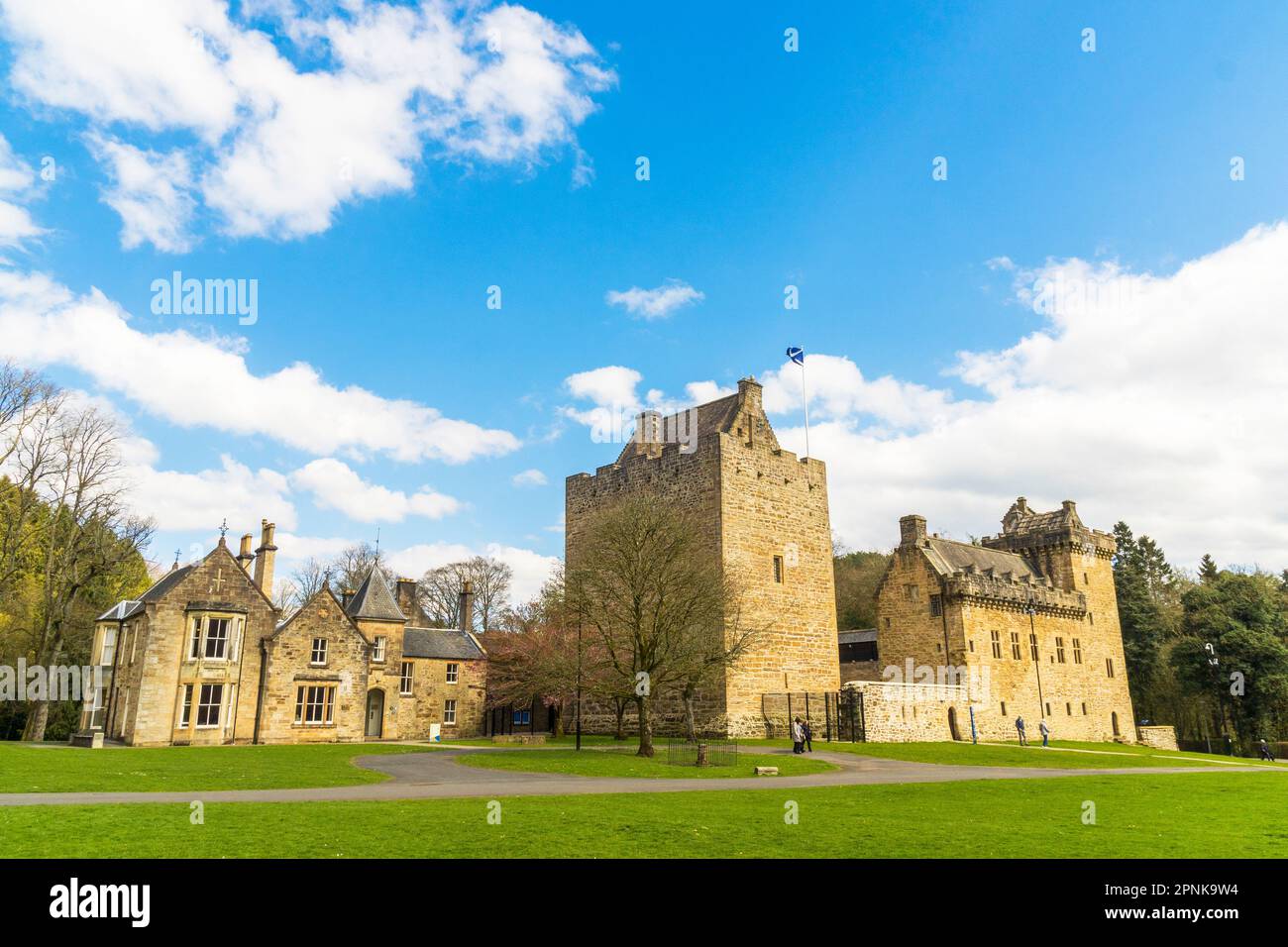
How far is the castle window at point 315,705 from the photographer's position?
39562 millimetres

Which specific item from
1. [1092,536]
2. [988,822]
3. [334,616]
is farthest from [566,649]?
[1092,536]

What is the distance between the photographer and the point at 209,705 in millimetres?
37062

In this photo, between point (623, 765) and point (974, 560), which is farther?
point (974, 560)

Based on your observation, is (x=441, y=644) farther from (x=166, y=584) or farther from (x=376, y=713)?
(x=166, y=584)

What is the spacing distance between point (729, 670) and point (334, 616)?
19653 millimetres

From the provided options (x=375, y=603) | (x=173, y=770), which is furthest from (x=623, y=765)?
(x=375, y=603)

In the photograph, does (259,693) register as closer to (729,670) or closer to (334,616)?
(334,616)

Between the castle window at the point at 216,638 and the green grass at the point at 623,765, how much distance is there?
1605cm

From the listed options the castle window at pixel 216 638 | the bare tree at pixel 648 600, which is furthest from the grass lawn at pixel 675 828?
the castle window at pixel 216 638

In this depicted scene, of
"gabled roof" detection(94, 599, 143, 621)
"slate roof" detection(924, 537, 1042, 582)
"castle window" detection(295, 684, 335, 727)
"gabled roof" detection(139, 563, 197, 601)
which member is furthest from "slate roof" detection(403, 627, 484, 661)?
"slate roof" detection(924, 537, 1042, 582)

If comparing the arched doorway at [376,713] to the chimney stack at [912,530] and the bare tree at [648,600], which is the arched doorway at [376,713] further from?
the chimney stack at [912,530]

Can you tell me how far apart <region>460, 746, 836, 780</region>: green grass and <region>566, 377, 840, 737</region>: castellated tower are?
8.64m

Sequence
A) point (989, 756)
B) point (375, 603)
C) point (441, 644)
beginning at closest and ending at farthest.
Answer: point (989, 756)
point (375, 603)
point (441, 644)

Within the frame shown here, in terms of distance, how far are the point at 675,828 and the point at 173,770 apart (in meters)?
16.3
